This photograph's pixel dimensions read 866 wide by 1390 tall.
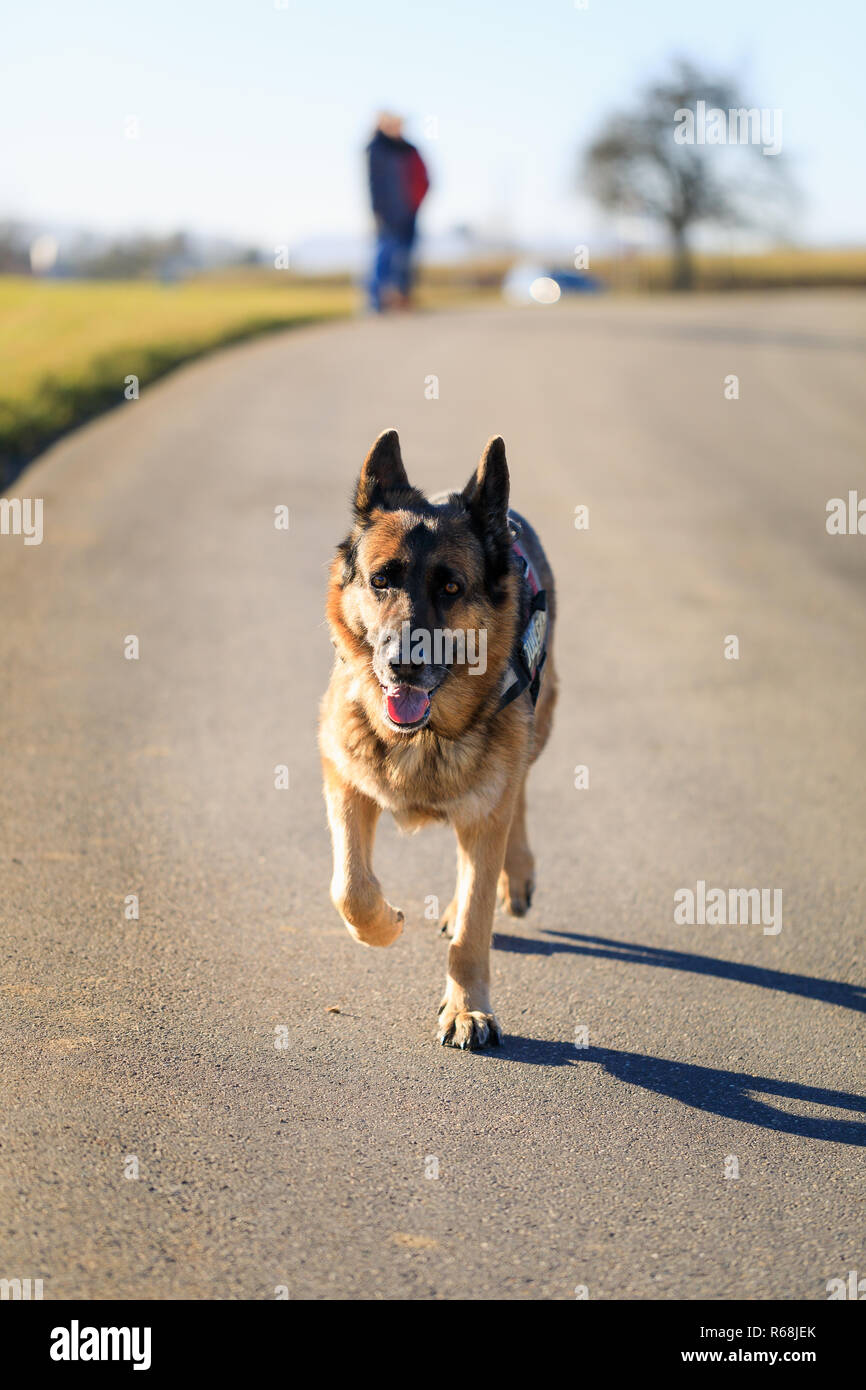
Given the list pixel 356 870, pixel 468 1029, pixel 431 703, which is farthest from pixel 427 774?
pixel 468 1029

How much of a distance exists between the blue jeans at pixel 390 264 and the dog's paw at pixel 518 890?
64.9 ft

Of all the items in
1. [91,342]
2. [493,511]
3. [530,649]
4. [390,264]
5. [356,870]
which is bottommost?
[356,870]

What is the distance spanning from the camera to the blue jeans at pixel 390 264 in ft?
80.0

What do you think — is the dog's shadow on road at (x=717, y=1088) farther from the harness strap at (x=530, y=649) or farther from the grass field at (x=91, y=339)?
the grass field at (x=91, y=339)

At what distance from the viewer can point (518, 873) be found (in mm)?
6332

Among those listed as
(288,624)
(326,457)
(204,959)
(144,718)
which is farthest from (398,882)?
(326,457)

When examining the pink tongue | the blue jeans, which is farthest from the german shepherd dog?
the blue jeans

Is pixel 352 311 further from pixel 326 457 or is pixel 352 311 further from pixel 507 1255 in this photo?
pixel 507 1255

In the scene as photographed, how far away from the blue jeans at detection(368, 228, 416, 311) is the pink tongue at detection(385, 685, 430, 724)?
67.4 feet

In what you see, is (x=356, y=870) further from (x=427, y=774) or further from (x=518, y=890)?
(x=518, y=890)

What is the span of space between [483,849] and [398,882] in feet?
4.92

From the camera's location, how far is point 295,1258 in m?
3.65

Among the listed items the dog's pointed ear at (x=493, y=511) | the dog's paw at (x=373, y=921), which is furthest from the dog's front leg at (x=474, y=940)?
the dog's pointed ear at (x=493, y=511)

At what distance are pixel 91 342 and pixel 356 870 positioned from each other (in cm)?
1820
